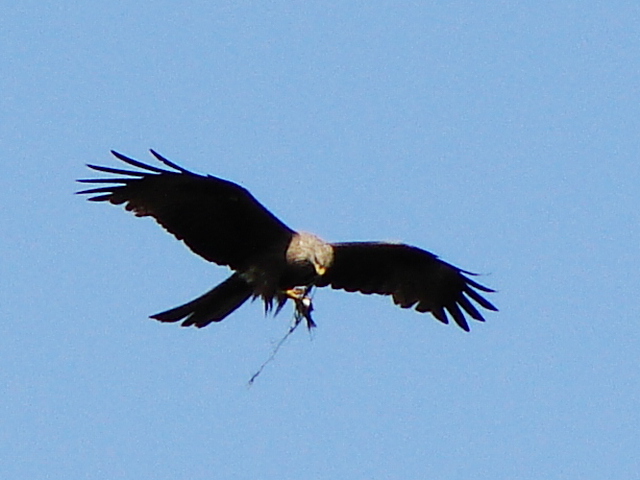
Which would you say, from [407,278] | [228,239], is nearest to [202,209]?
[228,239]

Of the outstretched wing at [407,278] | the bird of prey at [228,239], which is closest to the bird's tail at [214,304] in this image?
the bird of prey at [228,239]

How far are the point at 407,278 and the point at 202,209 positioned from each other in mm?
1901

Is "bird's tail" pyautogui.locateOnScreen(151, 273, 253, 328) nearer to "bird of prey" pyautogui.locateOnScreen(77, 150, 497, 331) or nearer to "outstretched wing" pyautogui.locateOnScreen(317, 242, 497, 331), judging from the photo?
"bird of prey" pyautogui.locateOnScreen(77, 150, 497, 331)

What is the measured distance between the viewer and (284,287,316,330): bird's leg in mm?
11109

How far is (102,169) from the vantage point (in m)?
11.0

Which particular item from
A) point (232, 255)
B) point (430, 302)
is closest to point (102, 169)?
point (232, 255)

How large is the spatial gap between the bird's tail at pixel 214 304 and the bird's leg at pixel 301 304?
34cm

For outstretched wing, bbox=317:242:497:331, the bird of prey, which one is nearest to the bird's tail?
the bird of prey

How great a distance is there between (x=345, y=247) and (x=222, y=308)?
101cm

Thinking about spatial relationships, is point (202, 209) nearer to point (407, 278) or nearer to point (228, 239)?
point (228, 239)

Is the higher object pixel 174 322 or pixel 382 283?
pixel 382 283

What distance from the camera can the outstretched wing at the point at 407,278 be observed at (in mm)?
12102

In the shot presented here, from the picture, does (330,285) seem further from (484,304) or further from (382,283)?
(484,304)

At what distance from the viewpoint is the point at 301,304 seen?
36.8 feet
